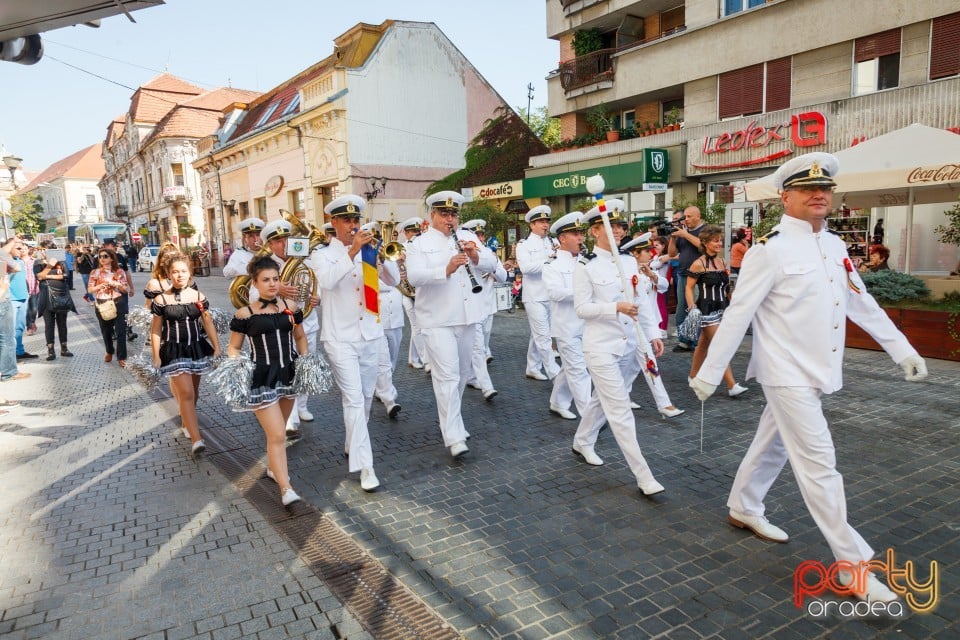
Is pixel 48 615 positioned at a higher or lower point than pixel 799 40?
lower

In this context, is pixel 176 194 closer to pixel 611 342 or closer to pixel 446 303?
pixel 446 303

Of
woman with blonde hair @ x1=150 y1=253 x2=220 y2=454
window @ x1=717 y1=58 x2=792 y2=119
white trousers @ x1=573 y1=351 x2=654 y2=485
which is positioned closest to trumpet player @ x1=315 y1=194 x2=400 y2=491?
woman with blonde hair @ x1=150 y1=253 x2=220 y2=454

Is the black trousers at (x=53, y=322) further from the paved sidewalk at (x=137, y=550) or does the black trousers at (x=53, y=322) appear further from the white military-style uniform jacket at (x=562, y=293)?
the white military-style uniform jacket at (x=562, y=293)

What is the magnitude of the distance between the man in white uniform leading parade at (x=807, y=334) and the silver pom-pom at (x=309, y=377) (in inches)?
109

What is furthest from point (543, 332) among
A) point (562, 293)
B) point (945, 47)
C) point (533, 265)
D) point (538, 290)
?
point (945, 47)

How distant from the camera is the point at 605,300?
15.9 feet

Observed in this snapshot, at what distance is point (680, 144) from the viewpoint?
18.0 meters

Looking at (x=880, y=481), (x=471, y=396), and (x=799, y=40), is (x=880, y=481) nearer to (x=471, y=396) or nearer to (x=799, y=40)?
(x=471, y=396)

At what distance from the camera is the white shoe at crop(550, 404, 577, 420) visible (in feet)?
21.4

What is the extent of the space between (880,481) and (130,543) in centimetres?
527

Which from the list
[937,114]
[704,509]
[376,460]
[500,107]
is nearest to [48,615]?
[376,460]

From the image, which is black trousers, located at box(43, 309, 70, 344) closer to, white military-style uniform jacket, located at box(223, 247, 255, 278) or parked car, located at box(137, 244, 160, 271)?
white military-style uniform jacket, located at box(223, 247, 255, 278)

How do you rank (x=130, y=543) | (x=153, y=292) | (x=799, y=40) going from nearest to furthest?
1. (x=130, y=543)
2. (x=153, y=292)
3. (x=799, y=40)

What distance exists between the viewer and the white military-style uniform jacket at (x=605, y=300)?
4.66m
